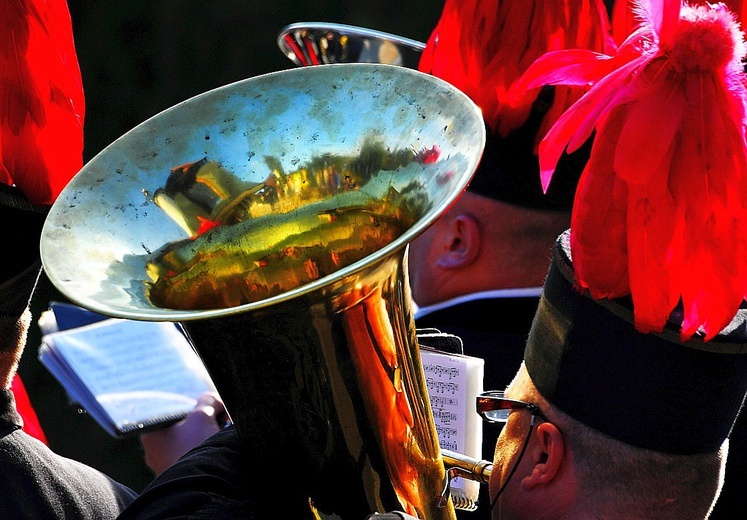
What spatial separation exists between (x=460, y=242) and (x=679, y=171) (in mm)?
1367

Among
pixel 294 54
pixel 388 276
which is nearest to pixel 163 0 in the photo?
pixel 294 54

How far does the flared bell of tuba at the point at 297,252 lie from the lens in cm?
188

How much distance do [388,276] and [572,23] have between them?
4.51ft

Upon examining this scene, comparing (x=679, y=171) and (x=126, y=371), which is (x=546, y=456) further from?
(x=126, y=371)

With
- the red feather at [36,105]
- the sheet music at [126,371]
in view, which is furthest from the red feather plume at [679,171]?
the sheet music at [126,371]

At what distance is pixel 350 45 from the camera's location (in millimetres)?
4117

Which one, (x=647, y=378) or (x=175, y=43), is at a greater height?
(x=647, y=378)

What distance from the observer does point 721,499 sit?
2936 millimetres

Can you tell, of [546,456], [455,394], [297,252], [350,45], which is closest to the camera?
[546,456]

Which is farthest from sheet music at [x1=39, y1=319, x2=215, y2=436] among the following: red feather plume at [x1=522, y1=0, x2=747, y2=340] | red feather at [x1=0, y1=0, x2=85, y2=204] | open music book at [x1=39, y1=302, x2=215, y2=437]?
red feather plume at [x1=522, y1=0, x2=747, y2=340]

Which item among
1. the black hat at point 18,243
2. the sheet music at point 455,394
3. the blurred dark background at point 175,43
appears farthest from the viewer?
the blurred dark background at point 175,43

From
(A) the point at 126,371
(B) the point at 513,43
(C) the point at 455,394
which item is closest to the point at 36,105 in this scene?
(A) the point at 126,371

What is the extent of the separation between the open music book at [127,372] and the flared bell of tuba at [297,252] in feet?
2.69

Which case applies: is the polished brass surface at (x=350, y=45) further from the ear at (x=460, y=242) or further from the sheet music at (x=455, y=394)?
the sheet music at (x=455, y=394)
